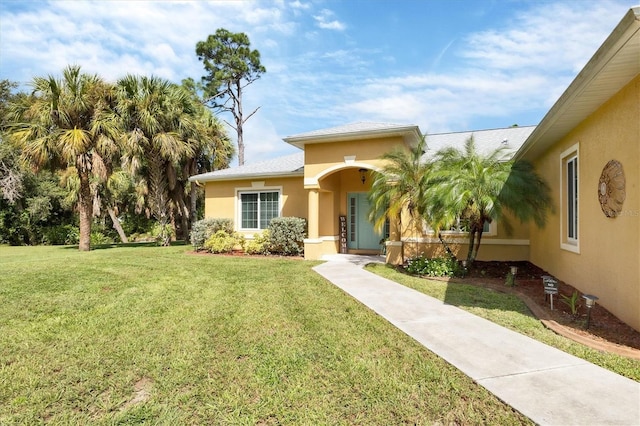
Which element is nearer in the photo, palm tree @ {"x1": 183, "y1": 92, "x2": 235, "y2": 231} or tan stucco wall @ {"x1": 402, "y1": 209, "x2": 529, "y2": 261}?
tan stucco wall @ {"x1": 402, "y1": 209, "x2": 529, "y2": 261}

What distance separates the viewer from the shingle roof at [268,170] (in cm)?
1550

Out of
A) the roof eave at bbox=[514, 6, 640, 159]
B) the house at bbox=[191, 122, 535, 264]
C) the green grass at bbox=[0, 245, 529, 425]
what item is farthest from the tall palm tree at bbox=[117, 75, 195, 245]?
the roof eave at bbox=[514, 6, 640, 159]

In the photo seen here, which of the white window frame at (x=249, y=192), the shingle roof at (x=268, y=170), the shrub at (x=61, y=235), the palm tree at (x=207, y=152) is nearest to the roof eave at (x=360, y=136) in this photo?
the shingle roof at (x=268, y=170)

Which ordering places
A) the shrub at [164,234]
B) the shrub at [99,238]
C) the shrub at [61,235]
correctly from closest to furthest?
the shrub at [164,234], the shrub at [99,238], the shrub at [61,235]

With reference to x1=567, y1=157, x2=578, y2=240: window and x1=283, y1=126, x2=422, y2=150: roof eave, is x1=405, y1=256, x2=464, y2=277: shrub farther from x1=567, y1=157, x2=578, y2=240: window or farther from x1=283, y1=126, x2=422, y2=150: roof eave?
x1=283, y1=126, x2=422, y2=150: roof eave

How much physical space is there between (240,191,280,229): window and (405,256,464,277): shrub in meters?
7.50

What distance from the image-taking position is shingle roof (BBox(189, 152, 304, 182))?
15.5m

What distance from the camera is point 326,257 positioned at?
1409 cm

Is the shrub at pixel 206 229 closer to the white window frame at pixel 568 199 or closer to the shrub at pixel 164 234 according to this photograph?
the shrub at pixel 164 234

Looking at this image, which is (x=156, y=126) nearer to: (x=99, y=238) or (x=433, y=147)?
(x=99, y=238)

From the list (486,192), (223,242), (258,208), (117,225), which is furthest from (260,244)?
(117,225)

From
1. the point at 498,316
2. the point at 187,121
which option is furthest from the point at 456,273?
the point at 187,121

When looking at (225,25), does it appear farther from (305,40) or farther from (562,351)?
(562,351)

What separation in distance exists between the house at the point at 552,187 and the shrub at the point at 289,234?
2.38ft
